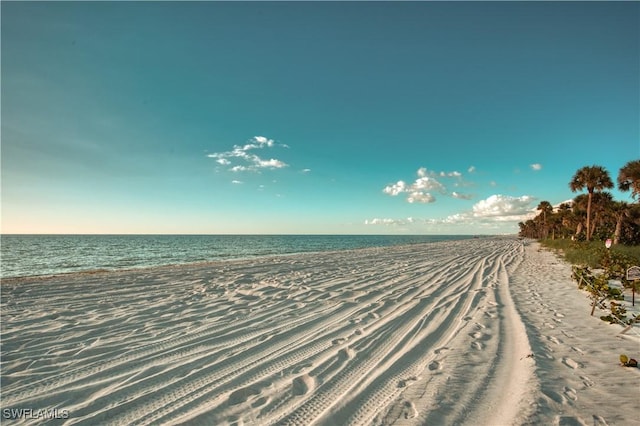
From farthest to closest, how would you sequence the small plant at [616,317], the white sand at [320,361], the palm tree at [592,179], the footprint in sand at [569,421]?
the palm tree at [592,179]
the small plant at [616,317]
the white sand at [320,361]
the footprint in sand at [569,421]

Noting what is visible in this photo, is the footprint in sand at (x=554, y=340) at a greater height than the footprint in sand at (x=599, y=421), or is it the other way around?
the footprint in sand at (x=554, y=340)

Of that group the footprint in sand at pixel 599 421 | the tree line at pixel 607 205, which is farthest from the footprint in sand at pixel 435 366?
the tree line at pixel 607 205

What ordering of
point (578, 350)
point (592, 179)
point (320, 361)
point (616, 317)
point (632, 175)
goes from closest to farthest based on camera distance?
point (320, 361), point (578, 350), point (616, 317), point (632, 175), point (592, 179)

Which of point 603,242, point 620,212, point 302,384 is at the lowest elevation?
point 302,384

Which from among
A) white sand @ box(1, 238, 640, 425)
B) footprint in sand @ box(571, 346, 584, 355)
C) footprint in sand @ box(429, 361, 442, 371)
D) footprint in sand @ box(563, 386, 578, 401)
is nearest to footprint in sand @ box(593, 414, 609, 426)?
white sand @ box(1, 238, 640, 425)

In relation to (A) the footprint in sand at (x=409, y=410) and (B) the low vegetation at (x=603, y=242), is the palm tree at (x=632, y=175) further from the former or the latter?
(A) the footprint in sand at (x=409, y=410)

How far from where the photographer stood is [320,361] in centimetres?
439

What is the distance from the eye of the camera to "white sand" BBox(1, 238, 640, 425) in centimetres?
319

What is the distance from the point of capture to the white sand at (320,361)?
10.5 feet

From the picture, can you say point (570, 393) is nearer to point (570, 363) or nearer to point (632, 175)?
point (570, 363)

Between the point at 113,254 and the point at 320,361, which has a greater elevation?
the point at 320,361

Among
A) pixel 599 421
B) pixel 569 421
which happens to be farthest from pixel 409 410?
pixel 599 421

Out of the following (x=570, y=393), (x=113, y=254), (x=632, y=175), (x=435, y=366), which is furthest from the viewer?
(x=113, y=254)

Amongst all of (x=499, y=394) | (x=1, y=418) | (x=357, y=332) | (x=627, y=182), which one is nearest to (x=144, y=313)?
(x=1, y=418)
